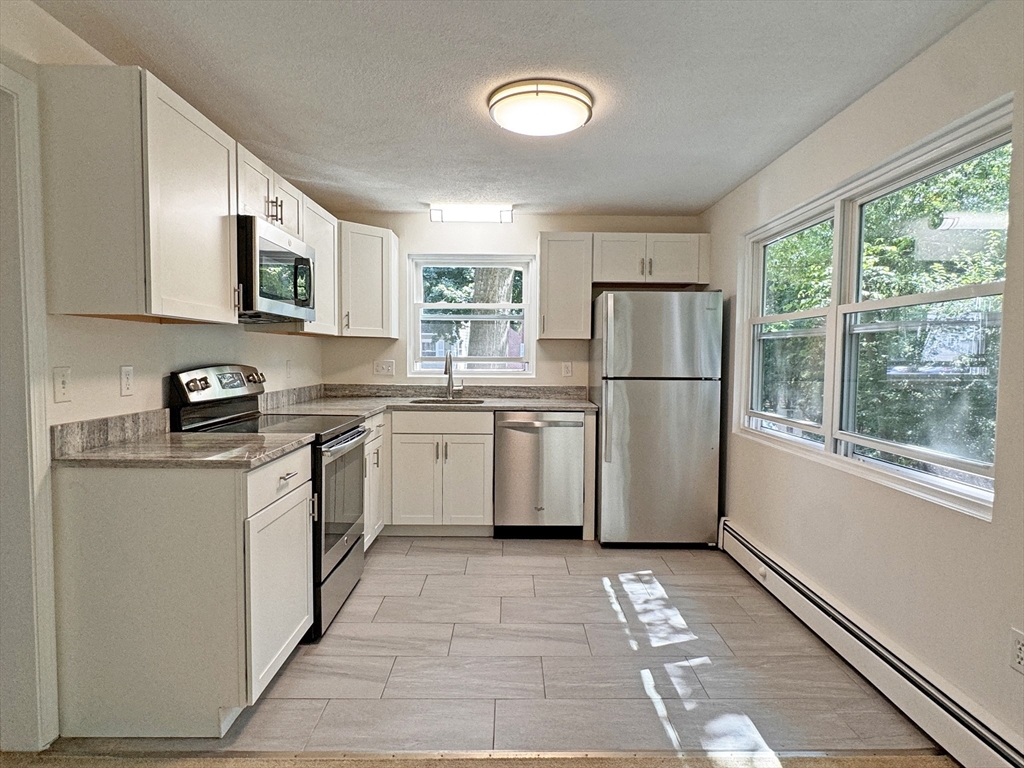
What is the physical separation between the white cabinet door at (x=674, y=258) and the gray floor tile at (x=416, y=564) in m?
2.37

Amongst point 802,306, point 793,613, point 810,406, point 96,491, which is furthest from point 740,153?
point 96,491

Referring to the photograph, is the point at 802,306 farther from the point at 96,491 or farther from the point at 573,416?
the point at 96,491

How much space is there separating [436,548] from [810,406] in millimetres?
2331

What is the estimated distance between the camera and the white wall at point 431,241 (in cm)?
423

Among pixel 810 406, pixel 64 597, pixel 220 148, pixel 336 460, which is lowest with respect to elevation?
pixel 64 597

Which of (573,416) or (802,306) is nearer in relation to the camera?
(802,306)

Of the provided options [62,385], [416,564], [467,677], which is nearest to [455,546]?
[416,564]

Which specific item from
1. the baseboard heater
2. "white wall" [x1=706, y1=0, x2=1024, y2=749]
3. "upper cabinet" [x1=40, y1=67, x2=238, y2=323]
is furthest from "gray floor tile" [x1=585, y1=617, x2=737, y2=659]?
"upper cabinet" [x1=40, y1=67, x2=238, y2=323]

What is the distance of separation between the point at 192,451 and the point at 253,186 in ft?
4.03

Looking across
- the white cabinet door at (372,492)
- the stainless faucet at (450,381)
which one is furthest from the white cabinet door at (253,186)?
the stainless faucet at (450,381)

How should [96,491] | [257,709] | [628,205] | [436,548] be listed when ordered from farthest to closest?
[628,205], [436,548], [257,709], [96,491]

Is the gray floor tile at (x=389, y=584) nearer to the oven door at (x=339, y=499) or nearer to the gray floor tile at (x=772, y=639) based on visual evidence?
the oven door at (x=339, y=499)

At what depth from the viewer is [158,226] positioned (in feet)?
5.70

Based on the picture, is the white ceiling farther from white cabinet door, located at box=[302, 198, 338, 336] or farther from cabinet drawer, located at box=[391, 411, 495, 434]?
cabinet drawer, located at box=[391, 411, 495, 434]
